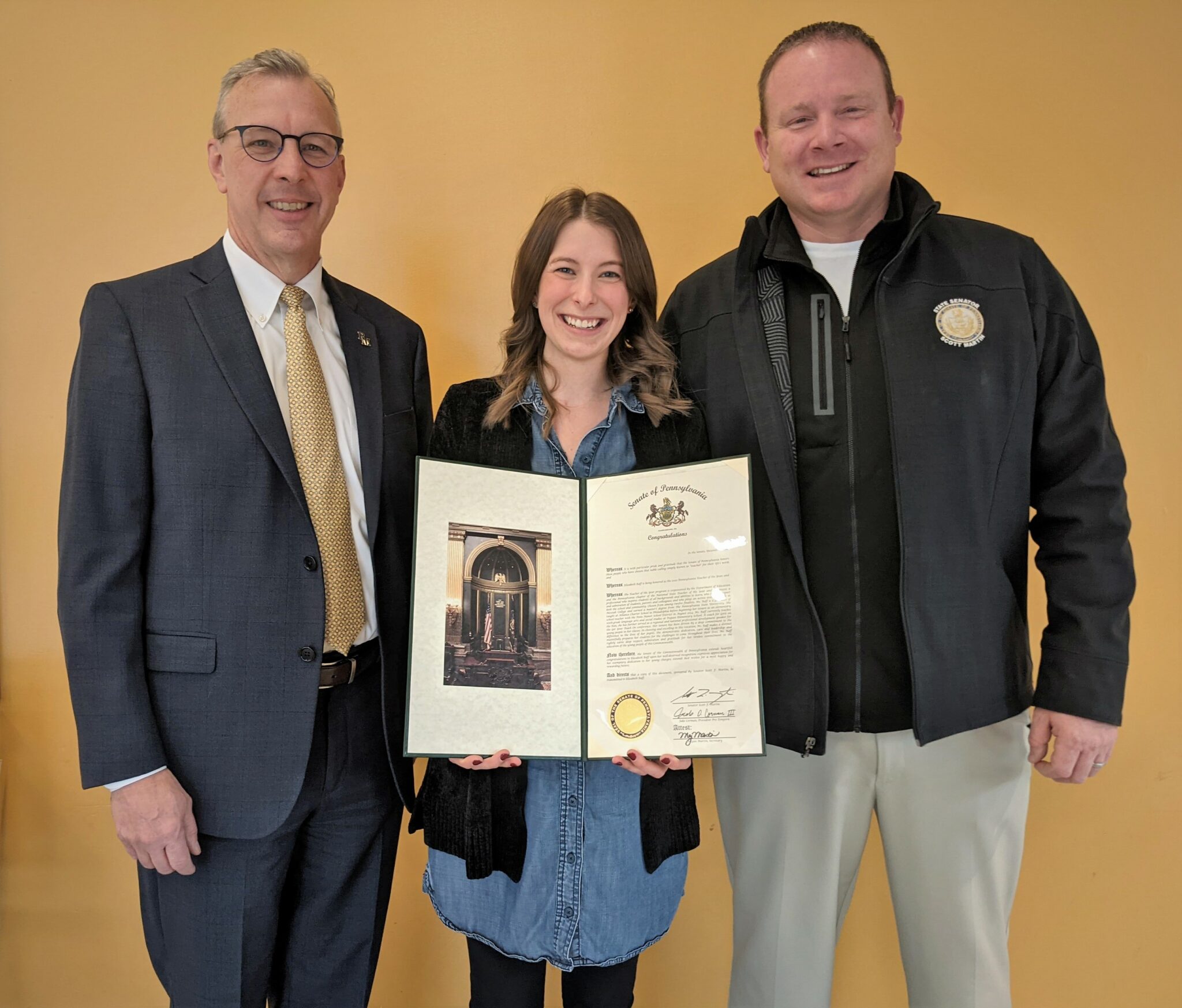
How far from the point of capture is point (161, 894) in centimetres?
174

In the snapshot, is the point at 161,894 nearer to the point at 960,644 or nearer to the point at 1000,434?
the point at 960,644

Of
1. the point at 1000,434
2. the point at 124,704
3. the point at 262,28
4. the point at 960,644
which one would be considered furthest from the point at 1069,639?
the point at 262,28

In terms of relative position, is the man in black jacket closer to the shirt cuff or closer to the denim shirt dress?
the denim shirt dress

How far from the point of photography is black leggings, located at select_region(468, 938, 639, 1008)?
5.66 ft

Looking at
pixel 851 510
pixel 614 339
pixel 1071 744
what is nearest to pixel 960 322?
pixel 851 510

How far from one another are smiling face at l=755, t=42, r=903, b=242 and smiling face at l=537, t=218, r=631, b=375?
0.44 m

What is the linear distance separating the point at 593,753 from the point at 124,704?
86 centimetres

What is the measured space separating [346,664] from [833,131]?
150cm

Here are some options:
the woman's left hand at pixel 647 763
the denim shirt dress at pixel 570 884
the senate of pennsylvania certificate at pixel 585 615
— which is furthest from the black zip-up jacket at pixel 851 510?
the denim shirt dress at pixel 570 884

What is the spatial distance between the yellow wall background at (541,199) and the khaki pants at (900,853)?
2.57 ft

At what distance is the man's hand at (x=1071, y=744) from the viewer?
5.96ft

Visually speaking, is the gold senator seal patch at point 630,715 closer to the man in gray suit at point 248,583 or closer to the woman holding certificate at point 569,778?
the woman holding certificate at point 569,778

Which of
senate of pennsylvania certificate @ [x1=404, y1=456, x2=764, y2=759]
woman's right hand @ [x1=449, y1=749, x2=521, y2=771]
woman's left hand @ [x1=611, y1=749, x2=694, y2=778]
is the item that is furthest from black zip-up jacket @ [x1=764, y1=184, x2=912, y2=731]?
woman's right hand @ [x1=449, y1=749, x2=521, y2=771]

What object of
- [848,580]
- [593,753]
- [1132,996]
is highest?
[848,580]
